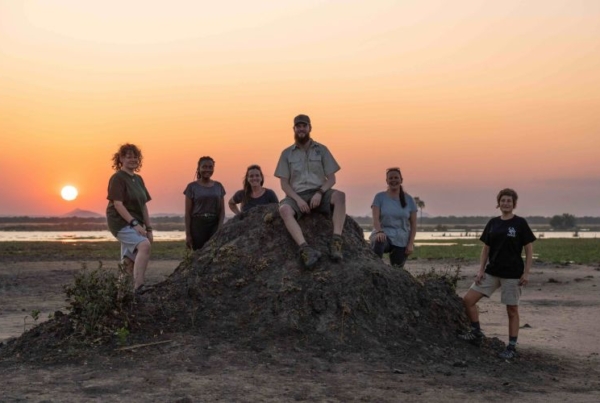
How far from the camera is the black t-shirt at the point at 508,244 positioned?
7453mm

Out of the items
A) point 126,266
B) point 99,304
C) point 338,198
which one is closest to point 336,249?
point 338,198

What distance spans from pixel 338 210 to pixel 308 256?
601 millimetres

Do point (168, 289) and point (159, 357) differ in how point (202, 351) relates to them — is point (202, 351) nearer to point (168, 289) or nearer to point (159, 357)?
point (159, 357)

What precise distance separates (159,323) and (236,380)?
65.3 inches

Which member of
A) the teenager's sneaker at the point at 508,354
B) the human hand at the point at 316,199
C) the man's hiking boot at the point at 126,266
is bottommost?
the teenager's sneaker at the point at 508,354

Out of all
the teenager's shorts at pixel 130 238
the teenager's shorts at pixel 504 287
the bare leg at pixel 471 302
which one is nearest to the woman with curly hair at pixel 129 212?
the teenager's shorts at pixel 130 238

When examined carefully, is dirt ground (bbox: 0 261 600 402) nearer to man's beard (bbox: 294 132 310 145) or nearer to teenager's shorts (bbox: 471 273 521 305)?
teenager's shorts (bbox: 471 273 521 305)

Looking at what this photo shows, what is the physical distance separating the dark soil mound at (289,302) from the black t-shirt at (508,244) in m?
0.95

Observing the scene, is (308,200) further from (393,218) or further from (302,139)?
(393,218)

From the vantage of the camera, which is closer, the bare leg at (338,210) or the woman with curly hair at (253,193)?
the bare leg at (338,210)

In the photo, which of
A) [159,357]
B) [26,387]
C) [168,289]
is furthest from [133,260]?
[26,387]

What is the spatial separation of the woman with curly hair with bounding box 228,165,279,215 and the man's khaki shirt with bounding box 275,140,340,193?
43.5 inches

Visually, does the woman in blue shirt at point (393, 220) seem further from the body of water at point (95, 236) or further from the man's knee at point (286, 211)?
the body of water at point (95, 236)

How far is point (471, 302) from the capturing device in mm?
7871
